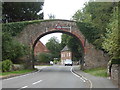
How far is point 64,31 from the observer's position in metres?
43.4

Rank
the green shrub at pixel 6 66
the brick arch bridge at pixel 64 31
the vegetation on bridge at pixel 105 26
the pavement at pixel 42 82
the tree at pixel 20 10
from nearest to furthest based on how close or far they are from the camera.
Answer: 1. the pavement at pixel 42 82
2. the vegetation on bridge at pixel 105 26
3. the green shrub at pixel 6 66
4. the brick arch bridge at pixel 64 31
5. the tree at pixel 20 10

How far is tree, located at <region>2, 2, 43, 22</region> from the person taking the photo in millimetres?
57625

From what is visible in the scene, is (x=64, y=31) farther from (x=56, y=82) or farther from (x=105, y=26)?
(x=56, y=82)

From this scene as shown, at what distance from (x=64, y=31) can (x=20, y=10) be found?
18990 mm

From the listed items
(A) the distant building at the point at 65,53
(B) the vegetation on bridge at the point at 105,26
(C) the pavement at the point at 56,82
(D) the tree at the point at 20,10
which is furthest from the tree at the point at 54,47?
(C) the pavement at the point at 56,82

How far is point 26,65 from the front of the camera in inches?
1697

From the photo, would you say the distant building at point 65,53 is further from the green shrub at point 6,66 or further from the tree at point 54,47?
the green shrub at point 6,66

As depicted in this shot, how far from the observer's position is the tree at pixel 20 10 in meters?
57.6

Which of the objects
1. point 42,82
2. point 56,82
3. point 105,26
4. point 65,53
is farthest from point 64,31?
point 65,53

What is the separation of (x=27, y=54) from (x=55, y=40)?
115096 millimetres

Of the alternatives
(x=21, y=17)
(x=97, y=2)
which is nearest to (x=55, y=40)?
(x=21, y=17)

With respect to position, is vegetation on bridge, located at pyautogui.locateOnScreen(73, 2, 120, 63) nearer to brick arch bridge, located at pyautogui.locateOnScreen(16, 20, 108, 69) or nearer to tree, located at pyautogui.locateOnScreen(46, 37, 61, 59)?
brick arch bridge, located at pyautogui.locateOnScreen(16, 20, 108, 69)

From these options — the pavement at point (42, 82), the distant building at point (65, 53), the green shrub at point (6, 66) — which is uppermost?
the distant building at point (65, 53)

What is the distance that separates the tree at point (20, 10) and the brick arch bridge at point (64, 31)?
15.7m
